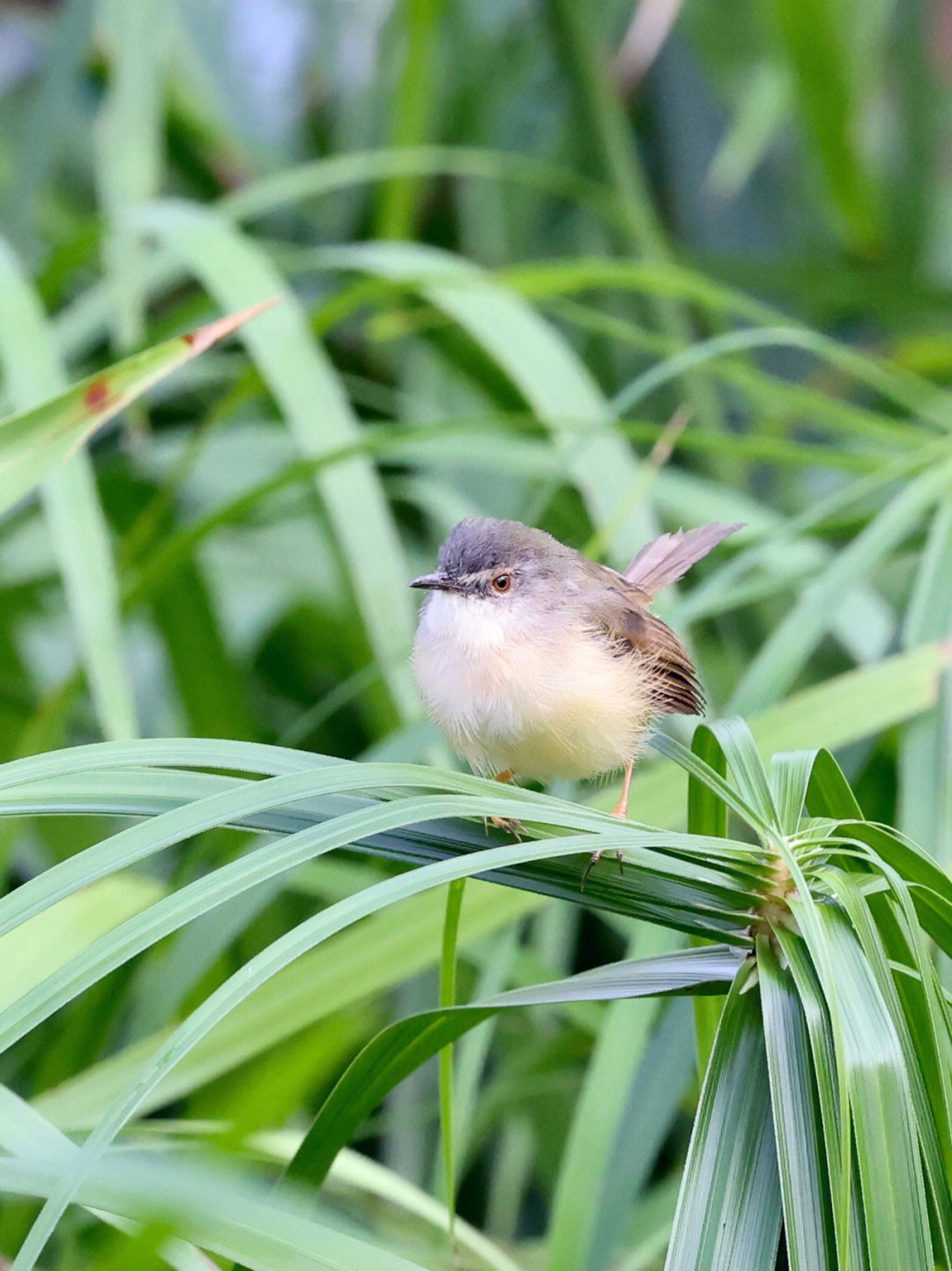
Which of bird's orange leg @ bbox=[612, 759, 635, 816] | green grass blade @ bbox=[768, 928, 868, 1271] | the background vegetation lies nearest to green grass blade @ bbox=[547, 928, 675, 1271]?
the background vegetation

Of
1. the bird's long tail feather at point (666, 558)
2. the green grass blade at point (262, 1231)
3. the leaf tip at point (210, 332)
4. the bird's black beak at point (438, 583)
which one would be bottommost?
the green grass blade at point (262, 1231)

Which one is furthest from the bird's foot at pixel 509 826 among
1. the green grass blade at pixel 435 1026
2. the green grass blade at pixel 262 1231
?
the green grass blade at pixel 262 1231

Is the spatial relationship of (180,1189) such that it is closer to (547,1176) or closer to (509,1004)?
(509,1004)

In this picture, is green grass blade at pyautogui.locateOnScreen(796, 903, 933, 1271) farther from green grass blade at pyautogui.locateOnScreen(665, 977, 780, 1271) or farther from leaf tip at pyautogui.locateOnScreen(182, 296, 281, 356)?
leaf tip at pyautogui.locateOnScreen(182, 296, 281, 356)

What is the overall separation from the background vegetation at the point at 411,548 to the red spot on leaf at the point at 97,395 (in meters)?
0.02

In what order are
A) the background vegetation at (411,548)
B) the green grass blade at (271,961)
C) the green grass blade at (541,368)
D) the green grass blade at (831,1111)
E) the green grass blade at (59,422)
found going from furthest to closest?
the green grass blade at (541,368) → the green grass blade at (59,422) → the background vegetation at (411,548) → the green grass blade at (831,1111) → the green grass blade at (271,961)

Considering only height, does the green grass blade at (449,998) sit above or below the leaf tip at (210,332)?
below

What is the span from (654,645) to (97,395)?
0.97 metres

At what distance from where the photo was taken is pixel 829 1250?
942 millimetres

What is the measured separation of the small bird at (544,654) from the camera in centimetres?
174

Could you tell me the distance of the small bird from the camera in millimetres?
1738

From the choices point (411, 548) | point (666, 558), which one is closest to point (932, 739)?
point (666, 558)

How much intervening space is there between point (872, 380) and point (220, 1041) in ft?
5.90

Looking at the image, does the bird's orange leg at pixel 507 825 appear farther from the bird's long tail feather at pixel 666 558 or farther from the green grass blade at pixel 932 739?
the bird's long tail feather at pixel 666 558
